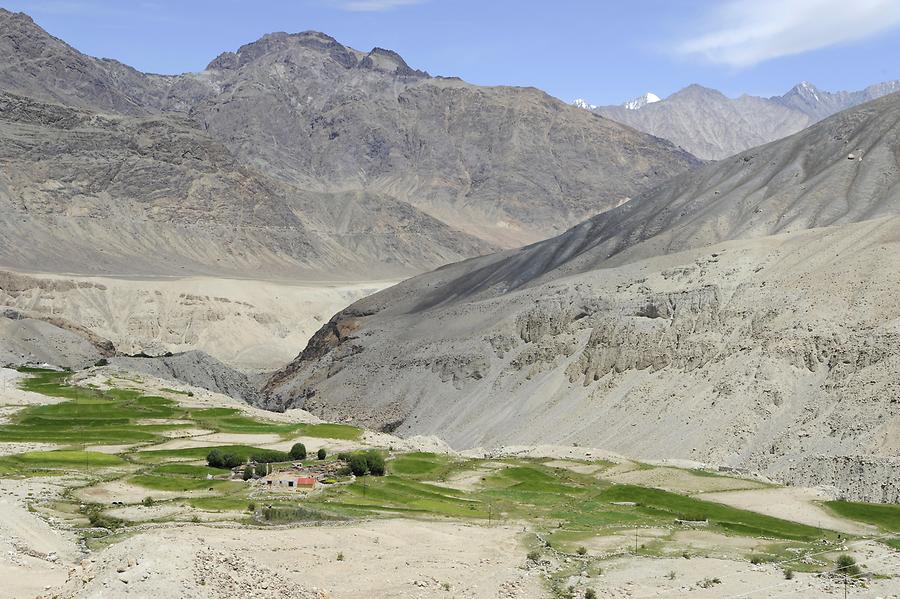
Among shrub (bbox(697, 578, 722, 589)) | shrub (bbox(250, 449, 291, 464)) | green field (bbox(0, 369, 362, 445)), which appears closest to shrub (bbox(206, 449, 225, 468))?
shrub (bbox(250, 449, 291, 464))

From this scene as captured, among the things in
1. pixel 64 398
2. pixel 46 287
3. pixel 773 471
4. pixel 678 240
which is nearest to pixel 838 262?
pixel 773 471

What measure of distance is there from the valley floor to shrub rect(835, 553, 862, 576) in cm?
28

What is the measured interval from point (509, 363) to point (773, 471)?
31.9 meters

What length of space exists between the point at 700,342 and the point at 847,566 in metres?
48.0

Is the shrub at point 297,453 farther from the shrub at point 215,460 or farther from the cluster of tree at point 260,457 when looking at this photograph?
the shrub at point 215,460

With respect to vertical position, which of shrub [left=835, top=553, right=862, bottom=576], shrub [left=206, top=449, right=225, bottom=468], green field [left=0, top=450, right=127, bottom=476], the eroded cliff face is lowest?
green field [left=0, top=450, right=127, bottom=476]

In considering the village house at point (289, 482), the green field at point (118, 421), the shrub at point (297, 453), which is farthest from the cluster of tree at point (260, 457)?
the green field at point (118, 421)

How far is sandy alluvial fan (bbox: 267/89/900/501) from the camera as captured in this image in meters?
68.1

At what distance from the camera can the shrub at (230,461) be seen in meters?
55.8

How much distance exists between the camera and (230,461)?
56.1 m

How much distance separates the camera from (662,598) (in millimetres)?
30156

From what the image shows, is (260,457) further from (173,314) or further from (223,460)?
(173,314)

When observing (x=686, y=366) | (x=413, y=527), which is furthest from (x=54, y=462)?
(x=686, y=366)

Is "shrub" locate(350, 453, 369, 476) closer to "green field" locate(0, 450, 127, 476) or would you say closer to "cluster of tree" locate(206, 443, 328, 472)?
"cluster of tree" locate(206, 443, 328, 472)
